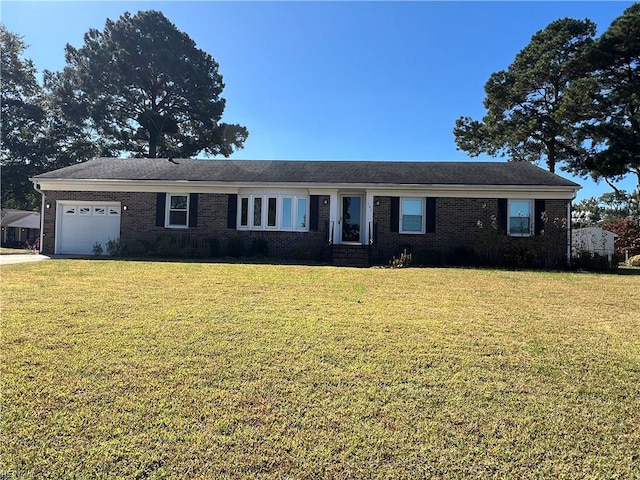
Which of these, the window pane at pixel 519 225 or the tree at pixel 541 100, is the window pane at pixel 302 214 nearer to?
the window pane at pixel 519 225

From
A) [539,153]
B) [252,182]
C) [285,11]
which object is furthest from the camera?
[539,153]

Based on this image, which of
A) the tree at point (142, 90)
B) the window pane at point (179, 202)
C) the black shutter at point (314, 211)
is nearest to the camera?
the black shutter at point (314, 211)

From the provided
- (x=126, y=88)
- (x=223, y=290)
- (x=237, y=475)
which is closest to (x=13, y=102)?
(x=126, y=88)

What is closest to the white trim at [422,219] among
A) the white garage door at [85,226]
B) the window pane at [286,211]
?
the window pane at [286,211]

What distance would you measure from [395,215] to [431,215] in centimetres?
140

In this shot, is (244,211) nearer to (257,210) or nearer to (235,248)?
(257,210)

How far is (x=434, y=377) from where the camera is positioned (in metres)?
3.84

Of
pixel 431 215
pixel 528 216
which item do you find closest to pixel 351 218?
pixel 431 215

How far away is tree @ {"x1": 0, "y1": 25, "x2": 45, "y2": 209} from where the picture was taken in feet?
104

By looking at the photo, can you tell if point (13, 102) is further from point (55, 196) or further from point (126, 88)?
point (55, 196)

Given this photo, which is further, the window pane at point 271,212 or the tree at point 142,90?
the tree at point 142,90

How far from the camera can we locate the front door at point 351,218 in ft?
53.9

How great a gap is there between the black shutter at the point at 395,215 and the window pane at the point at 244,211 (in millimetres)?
5875

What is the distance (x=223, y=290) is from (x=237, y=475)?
5.36 metres
